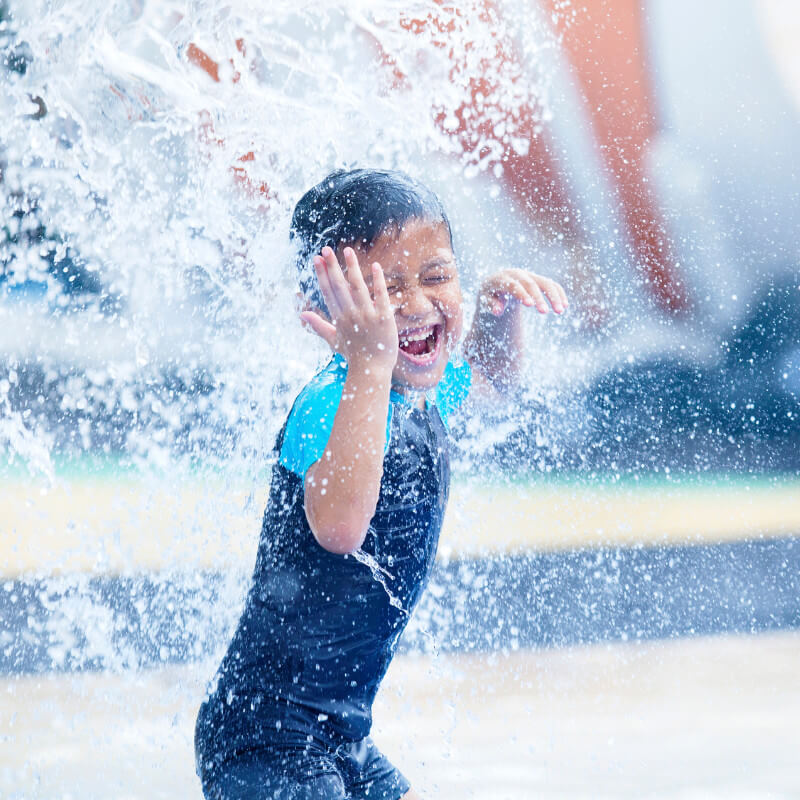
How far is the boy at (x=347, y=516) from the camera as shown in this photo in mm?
1386

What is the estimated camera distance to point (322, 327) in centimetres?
150

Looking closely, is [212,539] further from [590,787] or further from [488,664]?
[590,787]

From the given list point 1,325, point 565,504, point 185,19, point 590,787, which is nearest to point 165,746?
point 590,787

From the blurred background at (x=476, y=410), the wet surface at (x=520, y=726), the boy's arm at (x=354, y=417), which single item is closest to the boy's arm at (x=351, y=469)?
the boy's arm at (x=354, y=417)

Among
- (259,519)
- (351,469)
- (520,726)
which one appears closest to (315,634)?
(351,469)

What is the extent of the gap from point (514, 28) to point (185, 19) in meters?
4.64

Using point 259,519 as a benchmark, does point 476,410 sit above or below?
below

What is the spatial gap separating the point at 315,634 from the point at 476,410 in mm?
726

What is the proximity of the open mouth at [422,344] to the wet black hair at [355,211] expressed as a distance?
0.52 feet

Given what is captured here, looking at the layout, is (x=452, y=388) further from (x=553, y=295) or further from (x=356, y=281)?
(x=356, y=281)

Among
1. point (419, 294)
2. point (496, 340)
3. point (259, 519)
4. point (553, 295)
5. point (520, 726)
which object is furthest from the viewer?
point (259, 519)

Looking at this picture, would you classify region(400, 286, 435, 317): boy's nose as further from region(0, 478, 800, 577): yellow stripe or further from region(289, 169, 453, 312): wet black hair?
region(0, 478, 800, 577): yellow stripe

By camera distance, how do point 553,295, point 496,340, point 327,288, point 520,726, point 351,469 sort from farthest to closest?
point 520,726
point 496,340
point 553,295
point 327,288
point 351,469

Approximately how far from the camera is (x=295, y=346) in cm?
211
